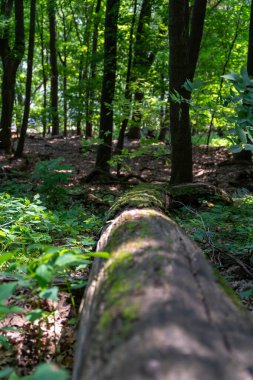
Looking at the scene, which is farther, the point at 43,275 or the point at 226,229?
the point at 226,229

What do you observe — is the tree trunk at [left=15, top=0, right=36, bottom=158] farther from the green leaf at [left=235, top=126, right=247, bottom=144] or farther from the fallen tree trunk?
the fallen tree trunk

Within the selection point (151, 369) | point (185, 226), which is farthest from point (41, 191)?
point (151, 369)

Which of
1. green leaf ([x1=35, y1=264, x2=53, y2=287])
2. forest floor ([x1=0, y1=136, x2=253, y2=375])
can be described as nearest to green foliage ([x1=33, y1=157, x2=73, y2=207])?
forest floor ([x1=0, y1=136, x2=253, y2=375])

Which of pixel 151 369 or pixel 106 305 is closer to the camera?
pixel 151 369

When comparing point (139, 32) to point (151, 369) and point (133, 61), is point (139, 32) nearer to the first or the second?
point (133, 61)

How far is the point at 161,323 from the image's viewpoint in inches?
57.1

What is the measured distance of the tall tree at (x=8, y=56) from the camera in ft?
42.3

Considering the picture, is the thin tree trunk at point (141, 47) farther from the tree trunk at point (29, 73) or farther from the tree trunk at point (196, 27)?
the tree trunk at point (29, 73)

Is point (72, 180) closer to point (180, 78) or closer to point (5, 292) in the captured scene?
point (180, 78)

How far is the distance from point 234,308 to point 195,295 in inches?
9.1

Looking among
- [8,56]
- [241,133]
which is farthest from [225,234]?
[8,56]

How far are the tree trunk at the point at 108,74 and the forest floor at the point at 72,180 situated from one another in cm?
86

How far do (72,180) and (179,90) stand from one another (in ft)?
16.2

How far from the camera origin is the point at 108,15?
10445 mm
